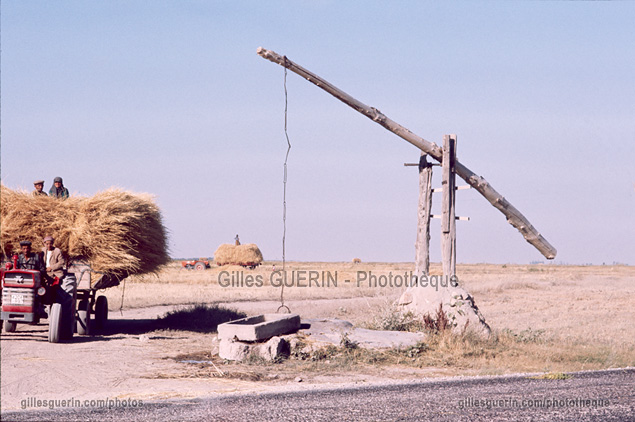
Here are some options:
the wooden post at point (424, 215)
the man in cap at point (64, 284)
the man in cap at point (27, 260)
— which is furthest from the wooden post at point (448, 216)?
the man in cap at point (27, 260)

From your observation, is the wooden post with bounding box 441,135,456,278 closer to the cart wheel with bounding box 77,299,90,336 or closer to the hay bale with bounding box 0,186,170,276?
the hay bale with bounding box 0,186,170,276

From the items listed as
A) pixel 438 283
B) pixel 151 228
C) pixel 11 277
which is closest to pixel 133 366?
pixel 11 277

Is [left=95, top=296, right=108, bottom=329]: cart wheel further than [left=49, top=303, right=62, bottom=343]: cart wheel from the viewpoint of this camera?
Yes

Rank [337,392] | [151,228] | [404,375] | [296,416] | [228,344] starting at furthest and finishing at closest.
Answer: [151,228]
[228,344]
[404,375]
[337,392]
[296,416]

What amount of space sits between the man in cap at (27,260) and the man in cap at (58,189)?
1.86m

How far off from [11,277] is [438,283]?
29.6ft

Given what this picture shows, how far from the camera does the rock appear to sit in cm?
1209

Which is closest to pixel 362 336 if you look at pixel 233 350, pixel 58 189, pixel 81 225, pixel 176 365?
pixel 233 350

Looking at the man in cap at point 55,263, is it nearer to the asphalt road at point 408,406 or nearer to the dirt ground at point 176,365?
the dirt ground at point 176,365

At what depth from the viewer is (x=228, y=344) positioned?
12.3m

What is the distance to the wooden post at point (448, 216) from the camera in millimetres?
14820

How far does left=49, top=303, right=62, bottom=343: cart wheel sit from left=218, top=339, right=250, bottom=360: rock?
3.46 metres

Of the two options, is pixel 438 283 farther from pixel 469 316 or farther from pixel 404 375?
pixel 404 375

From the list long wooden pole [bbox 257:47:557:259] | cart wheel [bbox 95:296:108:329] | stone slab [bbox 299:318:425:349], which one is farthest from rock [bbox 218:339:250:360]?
long wooden pole [bbox 257:47:557:259]
